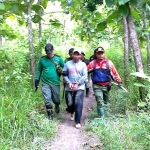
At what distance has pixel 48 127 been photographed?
19.1 ft

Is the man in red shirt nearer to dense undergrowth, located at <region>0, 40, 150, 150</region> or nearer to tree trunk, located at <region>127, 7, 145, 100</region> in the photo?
dense undergrowth, located at <region>0, 40, 150, 150</region>

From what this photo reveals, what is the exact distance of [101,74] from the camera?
674cm

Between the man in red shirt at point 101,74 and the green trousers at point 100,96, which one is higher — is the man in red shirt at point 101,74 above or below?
above

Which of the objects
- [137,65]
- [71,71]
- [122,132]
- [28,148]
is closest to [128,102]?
[137,65]

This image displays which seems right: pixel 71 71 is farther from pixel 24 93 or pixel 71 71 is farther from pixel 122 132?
pixel 122 132

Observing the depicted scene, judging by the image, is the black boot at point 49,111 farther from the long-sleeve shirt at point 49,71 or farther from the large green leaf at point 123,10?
the large green leaf at point 123,10

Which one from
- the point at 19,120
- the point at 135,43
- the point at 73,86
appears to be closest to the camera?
the point at 19,120

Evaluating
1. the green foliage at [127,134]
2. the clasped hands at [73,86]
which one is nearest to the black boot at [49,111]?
the clasped hands at [73,86]

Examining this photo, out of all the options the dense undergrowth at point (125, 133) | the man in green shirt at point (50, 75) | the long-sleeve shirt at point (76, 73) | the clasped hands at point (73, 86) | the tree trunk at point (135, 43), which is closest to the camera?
the dense undergrowth at point (125, 133)

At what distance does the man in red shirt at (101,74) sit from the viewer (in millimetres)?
→ 6711

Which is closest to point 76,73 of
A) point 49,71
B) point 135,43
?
point 49,71

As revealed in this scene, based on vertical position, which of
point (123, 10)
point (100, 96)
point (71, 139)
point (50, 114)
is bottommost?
point (71, 139)

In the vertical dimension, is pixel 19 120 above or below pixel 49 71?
below

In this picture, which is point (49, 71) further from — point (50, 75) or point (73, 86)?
point (73, 86)
